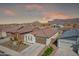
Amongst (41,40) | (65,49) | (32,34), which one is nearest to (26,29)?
(32,34)

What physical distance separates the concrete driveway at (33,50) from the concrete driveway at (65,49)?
0.17 meters

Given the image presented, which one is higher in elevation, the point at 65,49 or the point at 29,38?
the point at 29,38

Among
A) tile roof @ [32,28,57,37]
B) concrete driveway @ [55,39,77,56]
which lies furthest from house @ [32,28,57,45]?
concrete driveway @ [55,39,77,56]

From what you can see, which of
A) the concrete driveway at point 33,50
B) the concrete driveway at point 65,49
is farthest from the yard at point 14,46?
the concrete driveway at point 65,49

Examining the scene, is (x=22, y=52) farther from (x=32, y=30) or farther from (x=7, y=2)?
(x=7, y=2)

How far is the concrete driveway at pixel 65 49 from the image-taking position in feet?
7.74

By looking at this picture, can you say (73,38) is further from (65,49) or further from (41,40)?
(41,40)

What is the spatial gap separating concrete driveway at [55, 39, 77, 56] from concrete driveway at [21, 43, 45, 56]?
0.56 feet

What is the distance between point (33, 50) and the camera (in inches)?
93.4

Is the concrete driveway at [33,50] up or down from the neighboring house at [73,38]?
down

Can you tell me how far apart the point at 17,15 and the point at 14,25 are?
0.34 feet

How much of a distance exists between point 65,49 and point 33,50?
0.32 m

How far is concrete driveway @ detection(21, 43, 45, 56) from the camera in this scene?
2371 millimetres

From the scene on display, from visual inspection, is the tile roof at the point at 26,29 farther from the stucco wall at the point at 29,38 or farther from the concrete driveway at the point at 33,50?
the concrete driveway at the point at 33,50
